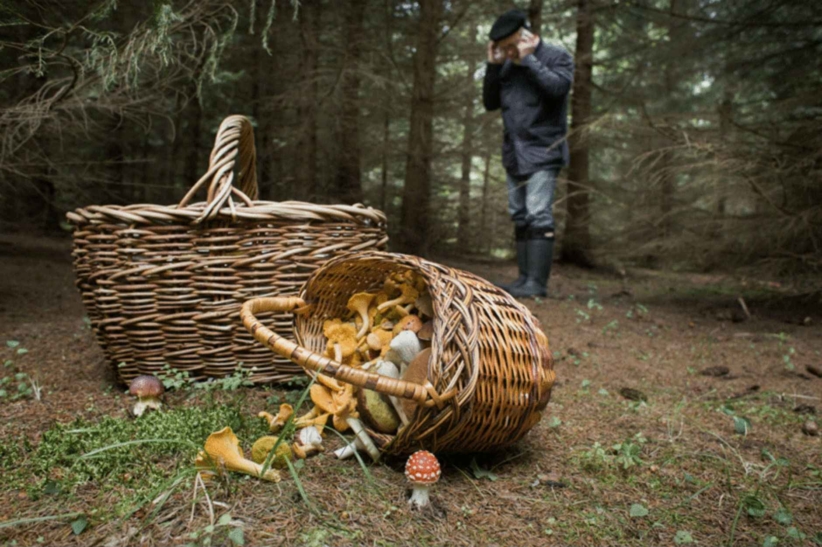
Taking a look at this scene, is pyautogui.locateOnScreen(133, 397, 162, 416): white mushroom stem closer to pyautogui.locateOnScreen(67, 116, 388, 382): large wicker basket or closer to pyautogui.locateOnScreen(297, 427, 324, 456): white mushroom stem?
pyautogui.locateOnScreen(67, 116, 388, 382): large wicker basket

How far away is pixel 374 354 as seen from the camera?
1823 mm

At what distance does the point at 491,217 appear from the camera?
858 cm

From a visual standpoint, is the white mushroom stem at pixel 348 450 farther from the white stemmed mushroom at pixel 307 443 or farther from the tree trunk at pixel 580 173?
the tree trunk at pixel 580 173

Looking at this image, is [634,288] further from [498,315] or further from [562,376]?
[498,315]

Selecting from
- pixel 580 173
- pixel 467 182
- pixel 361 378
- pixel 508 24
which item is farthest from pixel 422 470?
pixel 580 173

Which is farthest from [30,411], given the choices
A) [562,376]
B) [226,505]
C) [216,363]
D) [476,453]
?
[562,376]

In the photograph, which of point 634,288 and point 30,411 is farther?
point 634,288

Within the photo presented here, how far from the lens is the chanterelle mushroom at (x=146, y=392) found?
5.71 ft

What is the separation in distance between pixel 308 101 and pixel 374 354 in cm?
441

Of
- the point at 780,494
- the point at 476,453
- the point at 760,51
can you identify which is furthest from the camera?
the point at 760,51

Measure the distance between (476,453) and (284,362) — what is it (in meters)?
0.89

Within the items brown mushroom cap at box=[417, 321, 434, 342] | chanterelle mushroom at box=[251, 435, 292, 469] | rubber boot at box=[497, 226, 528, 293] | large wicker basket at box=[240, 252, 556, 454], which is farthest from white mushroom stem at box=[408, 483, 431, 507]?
rubber boot at box=[497, 226, 528, 293]

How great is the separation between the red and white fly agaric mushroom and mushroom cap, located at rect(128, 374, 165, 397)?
3.29ft

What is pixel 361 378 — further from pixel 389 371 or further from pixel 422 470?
pixel 389 371
